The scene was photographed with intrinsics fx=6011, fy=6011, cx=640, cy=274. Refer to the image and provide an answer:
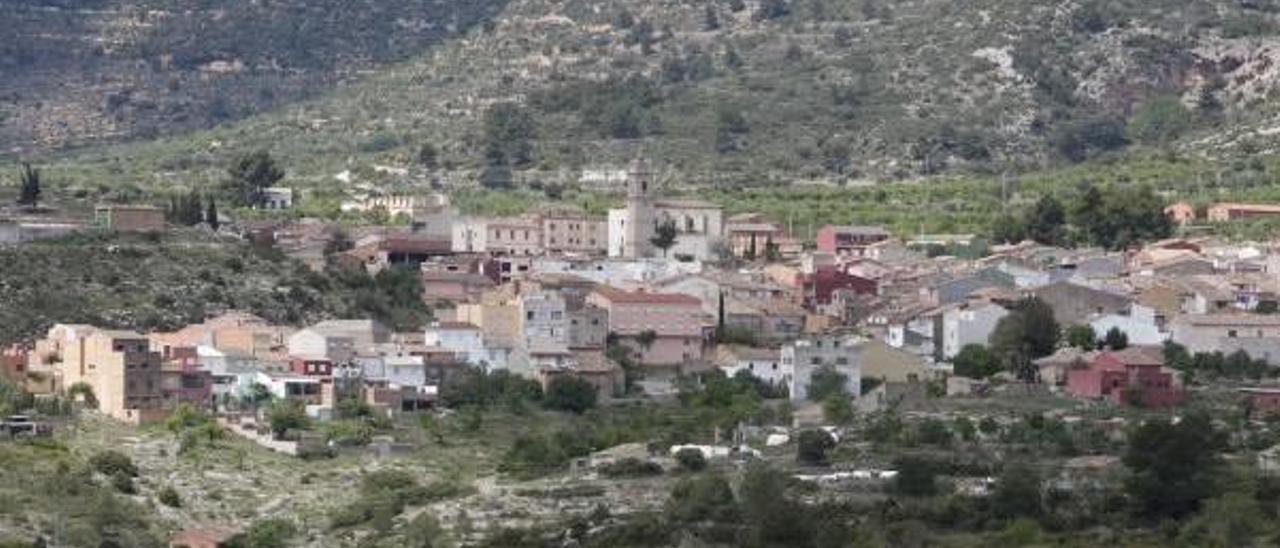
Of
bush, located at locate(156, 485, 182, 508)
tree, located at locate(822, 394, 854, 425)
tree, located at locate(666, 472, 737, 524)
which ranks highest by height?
tree, located at locate(822, 394, 854, 425)

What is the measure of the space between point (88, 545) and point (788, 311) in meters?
30.7

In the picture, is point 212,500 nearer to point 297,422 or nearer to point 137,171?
point 297,422

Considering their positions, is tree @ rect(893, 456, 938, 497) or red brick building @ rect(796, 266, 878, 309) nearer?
tree @ rect(893, 456, 938, 497)

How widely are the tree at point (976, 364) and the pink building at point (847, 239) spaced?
1844cm

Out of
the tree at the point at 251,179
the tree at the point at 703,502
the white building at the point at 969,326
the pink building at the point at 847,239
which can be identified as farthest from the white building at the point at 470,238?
the tree at the point at 703,502

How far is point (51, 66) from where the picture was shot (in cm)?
15625

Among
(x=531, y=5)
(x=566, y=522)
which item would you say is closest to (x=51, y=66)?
(x=531, y=5)

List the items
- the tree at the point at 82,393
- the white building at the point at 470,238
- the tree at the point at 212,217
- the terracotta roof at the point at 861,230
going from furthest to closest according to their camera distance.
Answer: the terracotta roof at the point at 861,230 → the white building at the point at 470,238 → the tree at the point at 212,217 → the tree at the point at 82,393

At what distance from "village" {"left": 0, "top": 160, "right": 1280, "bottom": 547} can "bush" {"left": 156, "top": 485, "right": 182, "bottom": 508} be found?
5.55 feet

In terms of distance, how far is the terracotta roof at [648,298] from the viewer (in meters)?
106

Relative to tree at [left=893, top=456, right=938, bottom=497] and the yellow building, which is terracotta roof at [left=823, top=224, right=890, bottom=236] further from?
tree at [left=893, top=456, right=938, bottom=497]

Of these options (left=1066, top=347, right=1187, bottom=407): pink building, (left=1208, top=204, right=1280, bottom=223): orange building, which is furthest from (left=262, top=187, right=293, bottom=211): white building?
(left=1066, top=347, right=1187, bottom=407): pink building

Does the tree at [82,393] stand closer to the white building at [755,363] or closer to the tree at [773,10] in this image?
the white building at [755,363]

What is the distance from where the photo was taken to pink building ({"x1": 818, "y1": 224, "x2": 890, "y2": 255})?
395 ft
